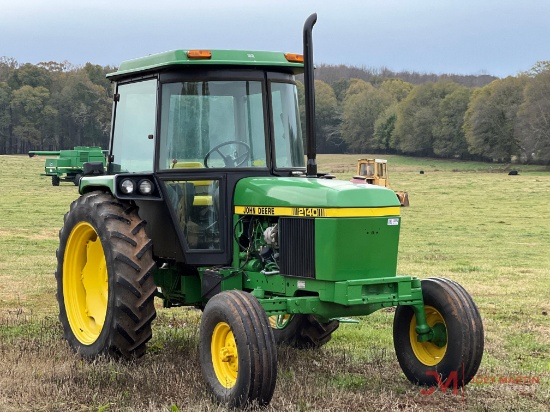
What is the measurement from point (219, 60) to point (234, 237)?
154cm

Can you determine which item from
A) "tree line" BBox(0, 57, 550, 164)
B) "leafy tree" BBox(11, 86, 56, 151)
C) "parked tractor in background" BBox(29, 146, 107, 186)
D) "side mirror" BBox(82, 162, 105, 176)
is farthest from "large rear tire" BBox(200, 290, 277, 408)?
"leafy tree" BBox(11, 86, 56, 151)

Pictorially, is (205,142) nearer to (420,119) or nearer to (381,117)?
(420,119)

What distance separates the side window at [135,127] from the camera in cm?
790

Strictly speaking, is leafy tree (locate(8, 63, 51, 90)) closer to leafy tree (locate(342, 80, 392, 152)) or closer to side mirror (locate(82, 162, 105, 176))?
leafy tree (locate(342, 80, 392, 152))

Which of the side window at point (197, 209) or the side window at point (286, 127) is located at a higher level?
the side window at point (286, 127)

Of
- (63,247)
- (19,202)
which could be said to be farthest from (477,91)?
(63,247)

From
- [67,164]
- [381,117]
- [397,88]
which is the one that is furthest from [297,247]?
[397,88]

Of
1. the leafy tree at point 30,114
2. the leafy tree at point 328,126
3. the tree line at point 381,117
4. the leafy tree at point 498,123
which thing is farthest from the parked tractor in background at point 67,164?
the leafy tree at point 328,126

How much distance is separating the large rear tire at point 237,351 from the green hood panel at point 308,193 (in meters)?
0.93

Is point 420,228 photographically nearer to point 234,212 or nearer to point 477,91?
point 234,212

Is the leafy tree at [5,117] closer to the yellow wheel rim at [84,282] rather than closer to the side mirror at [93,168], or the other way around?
the side mirror at [93,168]

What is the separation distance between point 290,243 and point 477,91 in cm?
9894

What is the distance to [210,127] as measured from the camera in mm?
7664

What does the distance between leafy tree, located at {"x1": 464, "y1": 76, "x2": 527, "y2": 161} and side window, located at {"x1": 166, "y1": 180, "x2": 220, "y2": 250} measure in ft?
262
